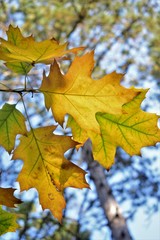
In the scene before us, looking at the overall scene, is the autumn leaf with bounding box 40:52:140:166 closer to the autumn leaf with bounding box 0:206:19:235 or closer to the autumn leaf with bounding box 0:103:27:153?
the autumn leaf with bounding box 0:103:27:153

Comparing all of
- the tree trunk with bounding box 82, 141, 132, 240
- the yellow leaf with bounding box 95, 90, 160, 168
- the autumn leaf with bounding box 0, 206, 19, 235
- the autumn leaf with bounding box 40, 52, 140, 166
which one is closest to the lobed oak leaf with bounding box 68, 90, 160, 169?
the yellow leaf with bounding box 95, 90, 160, 168

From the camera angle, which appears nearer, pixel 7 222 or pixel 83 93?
pixel 83 93

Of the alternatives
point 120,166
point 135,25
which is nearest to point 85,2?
point 135,25

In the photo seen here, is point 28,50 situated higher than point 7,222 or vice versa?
point 28,50

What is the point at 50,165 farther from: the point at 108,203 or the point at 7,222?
the point at 108,203

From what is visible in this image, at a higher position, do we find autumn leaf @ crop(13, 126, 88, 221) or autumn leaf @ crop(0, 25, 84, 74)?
autumn leaf @ crop(0, 25, 84, 74)

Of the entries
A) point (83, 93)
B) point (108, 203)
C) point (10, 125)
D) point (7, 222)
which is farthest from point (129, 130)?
point (108, 203)

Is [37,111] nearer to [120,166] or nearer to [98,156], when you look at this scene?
[120,166]
